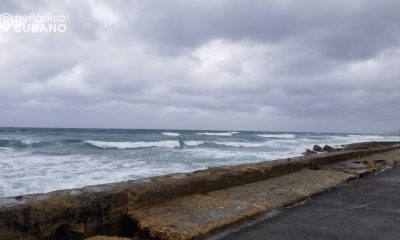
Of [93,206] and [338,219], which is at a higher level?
[93,206]

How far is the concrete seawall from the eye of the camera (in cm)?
284

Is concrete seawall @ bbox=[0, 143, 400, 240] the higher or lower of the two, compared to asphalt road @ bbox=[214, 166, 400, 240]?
higher

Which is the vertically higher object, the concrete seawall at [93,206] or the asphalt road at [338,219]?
the concrete seawall at [93,206]

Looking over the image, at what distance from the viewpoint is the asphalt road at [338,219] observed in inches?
129

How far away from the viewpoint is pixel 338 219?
3.79 m

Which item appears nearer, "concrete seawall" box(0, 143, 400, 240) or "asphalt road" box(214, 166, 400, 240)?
"concrete seawall" box(0, 143, 400, 240)

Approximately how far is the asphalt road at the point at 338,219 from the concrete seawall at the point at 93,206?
1.02 metres

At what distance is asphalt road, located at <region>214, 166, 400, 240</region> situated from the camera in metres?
3.28

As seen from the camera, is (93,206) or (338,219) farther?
(338,219)

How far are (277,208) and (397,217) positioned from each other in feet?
3.97

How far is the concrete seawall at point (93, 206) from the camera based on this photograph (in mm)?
2836

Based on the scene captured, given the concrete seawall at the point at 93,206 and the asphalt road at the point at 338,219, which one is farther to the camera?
the asphalt road at the point at 338,219

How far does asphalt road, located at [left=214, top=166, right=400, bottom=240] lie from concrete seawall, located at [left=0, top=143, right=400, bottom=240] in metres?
1.02

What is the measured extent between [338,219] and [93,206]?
2.38 meters
